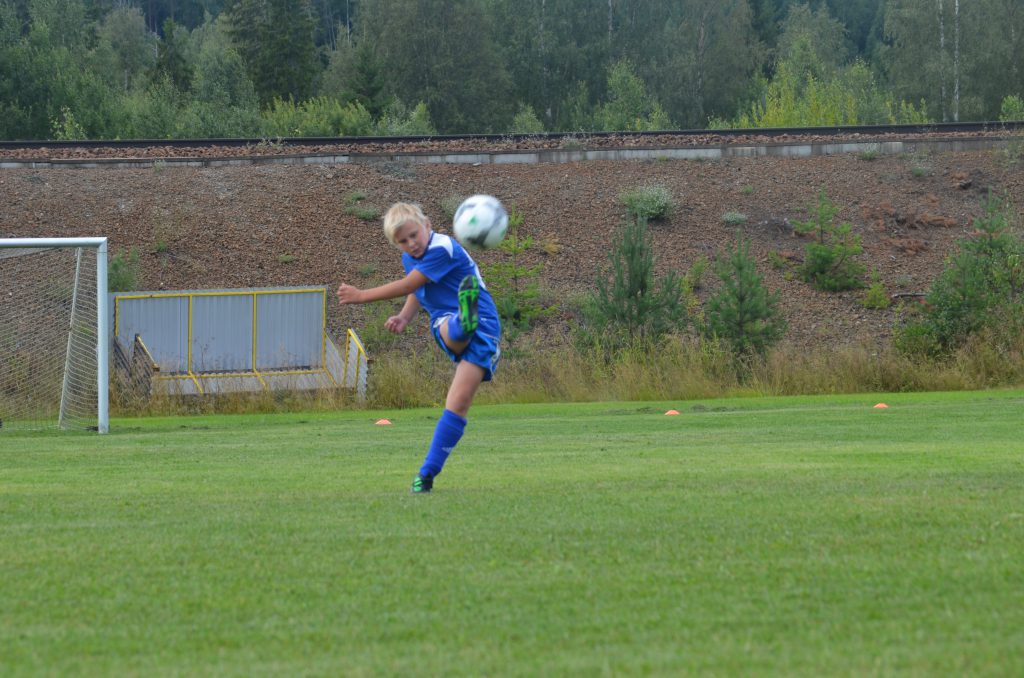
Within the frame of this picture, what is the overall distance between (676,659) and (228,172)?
3426 centimetres

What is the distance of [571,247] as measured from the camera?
34.7m

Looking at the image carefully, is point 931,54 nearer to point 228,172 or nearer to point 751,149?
point 751,149

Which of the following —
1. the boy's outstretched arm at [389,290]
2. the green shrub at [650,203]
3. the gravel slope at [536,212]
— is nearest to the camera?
the boy's outstretched arm at [389,290]

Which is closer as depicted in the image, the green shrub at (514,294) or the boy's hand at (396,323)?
the boy's hand at (396,323)

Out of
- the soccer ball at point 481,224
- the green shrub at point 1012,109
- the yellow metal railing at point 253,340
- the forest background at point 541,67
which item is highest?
the forest background at point 541,67

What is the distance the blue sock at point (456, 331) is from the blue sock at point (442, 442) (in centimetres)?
50

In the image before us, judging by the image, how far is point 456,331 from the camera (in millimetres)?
8797

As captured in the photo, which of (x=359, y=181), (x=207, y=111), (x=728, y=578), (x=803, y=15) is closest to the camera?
(x=728, y=578)

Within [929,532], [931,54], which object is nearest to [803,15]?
[931,54]

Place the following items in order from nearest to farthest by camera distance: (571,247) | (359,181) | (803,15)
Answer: (571,247), (359,181), (803,15)

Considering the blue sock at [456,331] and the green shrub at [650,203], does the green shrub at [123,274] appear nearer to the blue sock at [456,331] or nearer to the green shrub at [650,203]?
the green shrub at [650,203]

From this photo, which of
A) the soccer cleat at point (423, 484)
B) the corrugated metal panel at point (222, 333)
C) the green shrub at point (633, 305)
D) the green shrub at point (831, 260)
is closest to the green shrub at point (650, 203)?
the green shrub at point (831, 260)

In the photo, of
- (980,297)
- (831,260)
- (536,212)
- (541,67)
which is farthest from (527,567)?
(541,67)

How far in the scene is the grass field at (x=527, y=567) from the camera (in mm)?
4531
